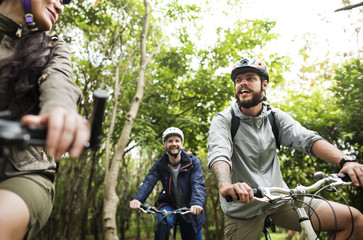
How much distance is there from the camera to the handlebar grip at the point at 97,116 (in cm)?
90

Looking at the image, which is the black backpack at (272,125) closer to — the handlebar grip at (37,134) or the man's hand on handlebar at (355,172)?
the man's hand on handlebar at (355,172)

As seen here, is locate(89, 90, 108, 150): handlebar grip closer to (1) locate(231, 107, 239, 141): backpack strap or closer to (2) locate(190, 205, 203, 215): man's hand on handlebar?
(1) locate(231, 107, 239, 141): backpack strap

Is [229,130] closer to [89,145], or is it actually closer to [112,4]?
[89,145]

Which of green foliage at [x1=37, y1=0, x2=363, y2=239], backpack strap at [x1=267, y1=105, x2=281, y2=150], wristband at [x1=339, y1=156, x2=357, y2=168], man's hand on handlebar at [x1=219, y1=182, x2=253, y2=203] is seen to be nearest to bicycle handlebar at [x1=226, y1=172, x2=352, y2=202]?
wristband at [x1=339, y1=156, x2=357, y2=168]

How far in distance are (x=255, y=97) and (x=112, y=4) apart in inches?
317

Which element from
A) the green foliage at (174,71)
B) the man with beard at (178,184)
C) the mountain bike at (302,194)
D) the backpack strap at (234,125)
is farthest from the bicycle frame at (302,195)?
the green foliage at (174,71)

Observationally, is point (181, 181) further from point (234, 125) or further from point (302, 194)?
point (302, 194)

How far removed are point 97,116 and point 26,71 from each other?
54cm

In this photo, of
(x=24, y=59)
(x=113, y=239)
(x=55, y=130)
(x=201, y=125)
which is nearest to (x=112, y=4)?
(x=201, y=125)

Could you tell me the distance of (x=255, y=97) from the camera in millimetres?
3088

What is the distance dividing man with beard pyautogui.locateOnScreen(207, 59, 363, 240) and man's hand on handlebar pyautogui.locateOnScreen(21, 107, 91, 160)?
1.56 m

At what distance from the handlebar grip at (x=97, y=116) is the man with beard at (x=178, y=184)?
3606 millimetres

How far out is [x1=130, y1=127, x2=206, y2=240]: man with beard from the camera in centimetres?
461

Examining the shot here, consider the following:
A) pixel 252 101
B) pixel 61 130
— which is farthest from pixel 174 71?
pixel 61 130
